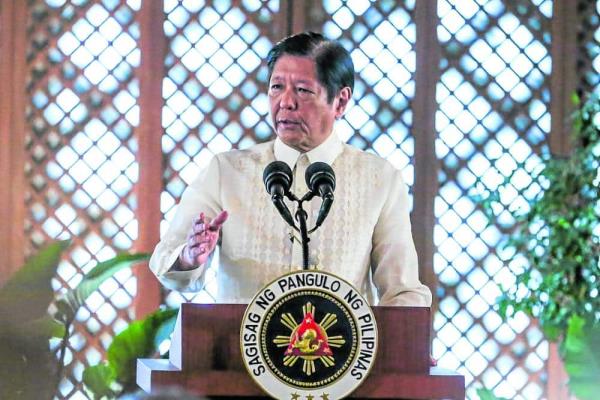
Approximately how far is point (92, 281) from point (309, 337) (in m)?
2.23

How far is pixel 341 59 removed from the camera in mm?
2477

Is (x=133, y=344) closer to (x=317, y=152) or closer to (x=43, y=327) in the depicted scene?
(x=43, y=327)

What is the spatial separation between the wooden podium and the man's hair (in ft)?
2.17

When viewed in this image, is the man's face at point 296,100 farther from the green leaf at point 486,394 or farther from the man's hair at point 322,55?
the green leaf at point 486,394

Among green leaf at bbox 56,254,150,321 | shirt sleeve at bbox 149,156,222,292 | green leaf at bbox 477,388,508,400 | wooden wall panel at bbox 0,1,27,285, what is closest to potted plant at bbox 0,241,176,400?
green leaf at bbox 56,254,150,321

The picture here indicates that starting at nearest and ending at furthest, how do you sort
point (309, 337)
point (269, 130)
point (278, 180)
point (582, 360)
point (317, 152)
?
point (309, 337), point (278, 180), point (317, 152), point (582, 360), point (269, 130)

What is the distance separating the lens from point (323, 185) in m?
2.01

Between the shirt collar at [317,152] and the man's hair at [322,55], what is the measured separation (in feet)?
0.34

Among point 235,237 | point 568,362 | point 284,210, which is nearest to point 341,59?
point 235,237

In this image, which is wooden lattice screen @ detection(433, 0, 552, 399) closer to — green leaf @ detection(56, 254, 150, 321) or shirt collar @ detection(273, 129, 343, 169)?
green leaf @ detection(56, 254, 150, 321)

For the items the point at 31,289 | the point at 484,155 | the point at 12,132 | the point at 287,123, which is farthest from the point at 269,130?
the point at 287,123

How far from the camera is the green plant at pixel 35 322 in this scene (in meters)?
4.01

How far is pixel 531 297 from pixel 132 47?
176 centimetres

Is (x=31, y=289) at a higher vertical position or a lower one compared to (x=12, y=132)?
lower
